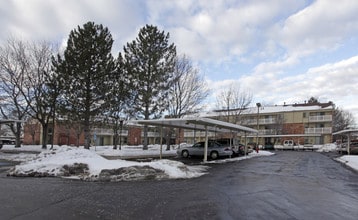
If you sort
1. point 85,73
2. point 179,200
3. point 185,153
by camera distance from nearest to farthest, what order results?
point 179,200 < point 185,153 < point 85,73

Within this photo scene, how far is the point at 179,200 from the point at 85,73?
23368 millimetres

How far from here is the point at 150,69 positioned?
33250 millimetres

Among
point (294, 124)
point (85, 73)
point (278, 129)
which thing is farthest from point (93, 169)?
point (294, 124)

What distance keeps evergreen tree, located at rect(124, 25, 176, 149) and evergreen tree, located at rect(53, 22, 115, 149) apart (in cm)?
339

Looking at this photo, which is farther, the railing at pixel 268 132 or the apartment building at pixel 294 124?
the railing at pixel 268 132

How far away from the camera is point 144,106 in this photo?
109 ft

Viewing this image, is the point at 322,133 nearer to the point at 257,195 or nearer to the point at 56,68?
the point at 56,68

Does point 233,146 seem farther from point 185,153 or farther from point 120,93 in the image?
point 120,93

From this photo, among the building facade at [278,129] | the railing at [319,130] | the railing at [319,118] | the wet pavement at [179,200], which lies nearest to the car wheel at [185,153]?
the wet pavement at [179,200]

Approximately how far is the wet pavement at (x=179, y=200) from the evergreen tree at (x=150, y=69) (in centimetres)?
2142

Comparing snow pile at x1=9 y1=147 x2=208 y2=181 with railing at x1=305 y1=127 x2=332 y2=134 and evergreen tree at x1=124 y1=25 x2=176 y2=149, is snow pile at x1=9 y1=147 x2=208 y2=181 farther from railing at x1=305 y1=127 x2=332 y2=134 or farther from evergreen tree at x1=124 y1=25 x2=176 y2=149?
railing at x1=305 y1=127 x2=332 y2=134

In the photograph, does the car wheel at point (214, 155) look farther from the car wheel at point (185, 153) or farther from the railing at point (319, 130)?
the railing at point (319, 130)

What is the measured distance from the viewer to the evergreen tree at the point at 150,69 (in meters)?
32.8

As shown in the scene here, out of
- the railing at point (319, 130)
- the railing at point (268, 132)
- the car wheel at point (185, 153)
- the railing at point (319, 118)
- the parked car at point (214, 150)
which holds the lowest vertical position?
the car wheel at point (185, 153)
